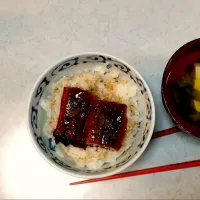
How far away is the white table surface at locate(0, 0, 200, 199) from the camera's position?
1421 millimetres

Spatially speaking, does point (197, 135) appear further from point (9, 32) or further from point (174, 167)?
point (9, 32)

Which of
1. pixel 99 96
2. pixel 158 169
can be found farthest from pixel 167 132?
pixel 99 96

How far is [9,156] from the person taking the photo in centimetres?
145

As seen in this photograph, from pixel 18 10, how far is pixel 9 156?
589 millimetres

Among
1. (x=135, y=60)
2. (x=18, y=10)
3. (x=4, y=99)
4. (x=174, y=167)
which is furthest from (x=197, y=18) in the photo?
(x=4, y=99)

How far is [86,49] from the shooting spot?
1505mm

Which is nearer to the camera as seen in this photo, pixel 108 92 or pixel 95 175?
pixel 95 175

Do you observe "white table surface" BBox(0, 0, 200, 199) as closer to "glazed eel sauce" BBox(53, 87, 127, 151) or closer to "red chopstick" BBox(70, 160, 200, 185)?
"red chopstick" BBox(70, 160, 200, 185)

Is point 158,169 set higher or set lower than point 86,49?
lower

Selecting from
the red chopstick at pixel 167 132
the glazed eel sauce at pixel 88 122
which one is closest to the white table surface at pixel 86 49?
the red chopstick at pixel 167 132

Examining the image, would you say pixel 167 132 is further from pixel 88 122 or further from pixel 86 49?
pixel 86 49

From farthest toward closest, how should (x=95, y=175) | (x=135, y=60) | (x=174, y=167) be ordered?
1. (x=135, y=60)
2. (x=174, y=167)
3. (x=95, y=175)

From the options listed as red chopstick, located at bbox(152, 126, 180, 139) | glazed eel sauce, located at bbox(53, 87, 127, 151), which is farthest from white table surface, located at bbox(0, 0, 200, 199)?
glazed eel sauce, located at bbox(53, 87, 127, 151)

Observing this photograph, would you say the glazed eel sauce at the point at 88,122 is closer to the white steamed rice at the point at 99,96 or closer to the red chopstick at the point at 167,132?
the white steamed rice at the point at 99,96
